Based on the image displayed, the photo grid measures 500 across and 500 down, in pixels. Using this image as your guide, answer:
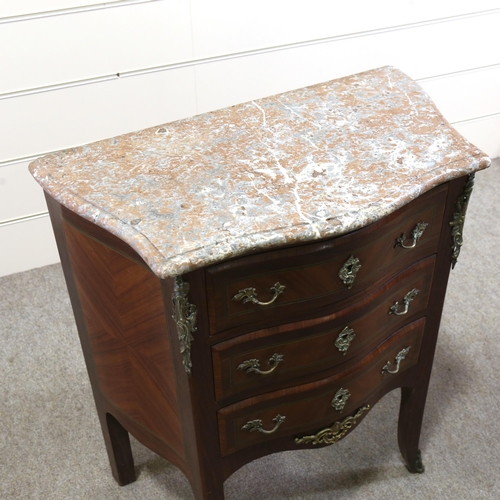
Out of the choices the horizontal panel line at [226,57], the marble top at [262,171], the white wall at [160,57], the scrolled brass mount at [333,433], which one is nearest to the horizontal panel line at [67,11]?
the white wall at [160,57]

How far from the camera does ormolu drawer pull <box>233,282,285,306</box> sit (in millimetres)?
1185

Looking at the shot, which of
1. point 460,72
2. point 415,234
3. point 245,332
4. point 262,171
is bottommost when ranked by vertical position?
point 460,72

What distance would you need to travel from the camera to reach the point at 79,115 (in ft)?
7.49

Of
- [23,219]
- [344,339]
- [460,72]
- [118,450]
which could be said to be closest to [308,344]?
[344,339]

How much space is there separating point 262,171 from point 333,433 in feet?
2.09

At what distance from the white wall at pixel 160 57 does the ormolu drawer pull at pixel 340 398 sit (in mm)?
1310

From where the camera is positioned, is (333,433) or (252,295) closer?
(252,295)

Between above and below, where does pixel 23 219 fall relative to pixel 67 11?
below

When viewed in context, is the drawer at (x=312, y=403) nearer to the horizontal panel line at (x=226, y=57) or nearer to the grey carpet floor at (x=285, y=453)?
the grey carpet floor at (x=285, y=453)

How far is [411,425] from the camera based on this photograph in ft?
5.80

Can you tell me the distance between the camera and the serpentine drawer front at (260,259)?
1.16m

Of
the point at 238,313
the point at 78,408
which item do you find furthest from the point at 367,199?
the point at 78,408

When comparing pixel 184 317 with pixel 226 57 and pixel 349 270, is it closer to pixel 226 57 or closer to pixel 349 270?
pixel 349 270

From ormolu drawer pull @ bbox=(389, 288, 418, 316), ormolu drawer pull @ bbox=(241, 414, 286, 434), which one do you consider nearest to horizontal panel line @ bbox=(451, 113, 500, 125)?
ormolu drawer pull @ bbox=(389, 288, 418, 316)
